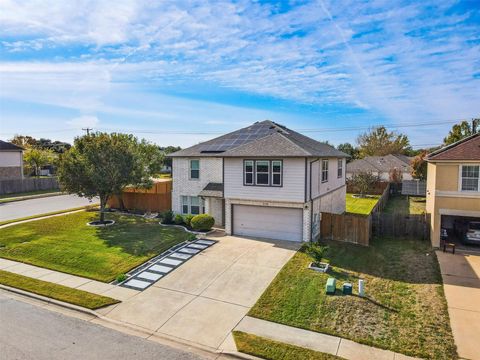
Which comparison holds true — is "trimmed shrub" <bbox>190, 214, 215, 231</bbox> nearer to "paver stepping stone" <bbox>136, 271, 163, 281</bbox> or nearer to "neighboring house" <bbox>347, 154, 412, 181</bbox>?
"paver stepping stone" <bbox>136, 271, 163, 281</bbox>

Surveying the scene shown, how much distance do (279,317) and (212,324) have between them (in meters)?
2.09

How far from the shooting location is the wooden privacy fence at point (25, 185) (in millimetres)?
37181

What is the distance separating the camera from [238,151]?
62.2 ft

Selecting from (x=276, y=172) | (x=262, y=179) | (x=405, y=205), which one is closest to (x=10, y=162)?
(x=262, y=179)

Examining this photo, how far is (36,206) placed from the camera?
2931 cm

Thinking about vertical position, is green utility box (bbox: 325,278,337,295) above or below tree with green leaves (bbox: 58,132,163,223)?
below

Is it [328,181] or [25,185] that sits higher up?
[328,181]

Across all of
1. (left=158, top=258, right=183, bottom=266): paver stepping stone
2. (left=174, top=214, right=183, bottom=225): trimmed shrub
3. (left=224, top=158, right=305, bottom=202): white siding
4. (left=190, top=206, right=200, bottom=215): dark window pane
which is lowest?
(left=158, top=258, right=183, bottom=266): paver stepping stone

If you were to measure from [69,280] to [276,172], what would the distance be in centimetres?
1087

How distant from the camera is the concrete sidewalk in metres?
8.52

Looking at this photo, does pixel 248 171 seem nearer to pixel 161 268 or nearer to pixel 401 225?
pixel 161 268

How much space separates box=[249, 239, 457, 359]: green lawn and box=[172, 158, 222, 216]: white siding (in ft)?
28.5

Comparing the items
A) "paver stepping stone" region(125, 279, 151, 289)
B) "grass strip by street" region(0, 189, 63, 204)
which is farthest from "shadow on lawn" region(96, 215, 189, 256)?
→ "grass strip by street" region(0, 189, 63, 204)

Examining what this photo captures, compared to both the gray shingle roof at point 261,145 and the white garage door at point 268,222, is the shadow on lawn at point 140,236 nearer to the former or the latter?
the white garage door at point 268,222
